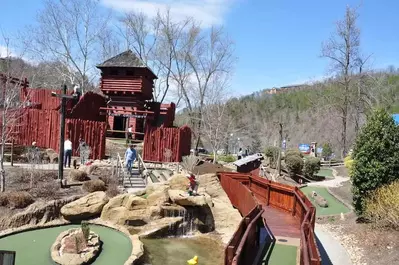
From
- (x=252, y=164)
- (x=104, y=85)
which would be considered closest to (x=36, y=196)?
(x=252, y=164)

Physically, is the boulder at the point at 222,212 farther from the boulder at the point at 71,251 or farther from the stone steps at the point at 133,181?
the boulder at the point at 71,251

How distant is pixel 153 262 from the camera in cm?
1059

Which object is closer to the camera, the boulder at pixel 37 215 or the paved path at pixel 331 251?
the paved path at pixel 331 251

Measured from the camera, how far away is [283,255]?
9.03 metres

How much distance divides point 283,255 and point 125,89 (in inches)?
1062

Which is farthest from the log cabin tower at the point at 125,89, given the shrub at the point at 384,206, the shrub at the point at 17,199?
the shrub at the point at 384,206

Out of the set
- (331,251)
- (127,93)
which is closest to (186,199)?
(331,251)

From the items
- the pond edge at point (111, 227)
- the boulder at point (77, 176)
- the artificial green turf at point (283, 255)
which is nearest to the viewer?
the artificial green turf at point (283, 255)

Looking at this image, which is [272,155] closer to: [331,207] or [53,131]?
[331,207]

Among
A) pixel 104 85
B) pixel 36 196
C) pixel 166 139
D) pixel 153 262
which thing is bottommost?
pixel 153 262

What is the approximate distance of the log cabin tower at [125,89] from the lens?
33600 millimetres

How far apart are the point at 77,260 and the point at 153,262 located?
87.5 inches

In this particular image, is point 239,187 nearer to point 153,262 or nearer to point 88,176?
point 153,262

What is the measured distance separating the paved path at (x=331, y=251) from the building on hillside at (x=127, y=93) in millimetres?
22163
